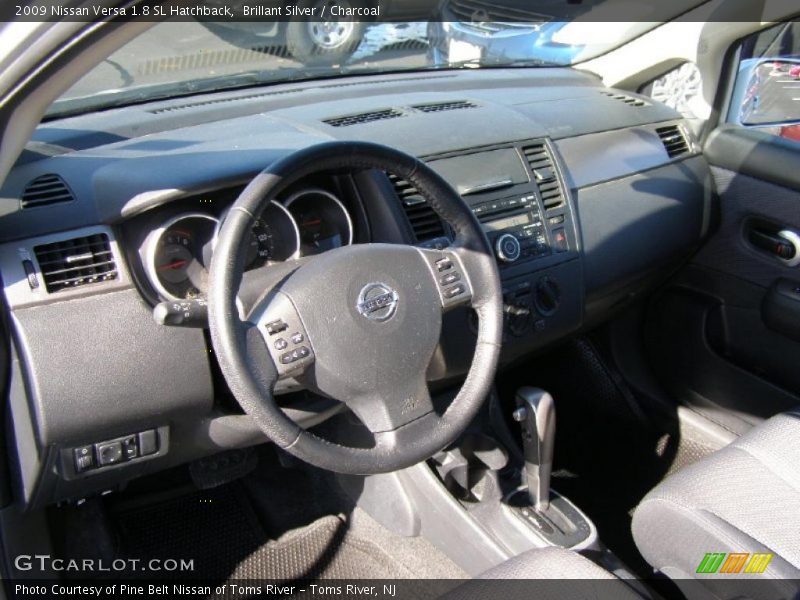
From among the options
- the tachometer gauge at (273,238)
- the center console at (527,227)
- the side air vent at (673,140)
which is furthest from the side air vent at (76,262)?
the side air vent at (673,140)

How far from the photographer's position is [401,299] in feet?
5.57

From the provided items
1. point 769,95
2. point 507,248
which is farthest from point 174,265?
point 769,95

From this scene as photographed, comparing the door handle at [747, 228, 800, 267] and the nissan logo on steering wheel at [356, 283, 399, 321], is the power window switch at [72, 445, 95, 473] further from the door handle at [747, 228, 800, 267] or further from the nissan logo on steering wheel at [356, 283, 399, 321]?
the door handle at [747, 228, 800, 267]

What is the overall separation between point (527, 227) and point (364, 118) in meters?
0.56

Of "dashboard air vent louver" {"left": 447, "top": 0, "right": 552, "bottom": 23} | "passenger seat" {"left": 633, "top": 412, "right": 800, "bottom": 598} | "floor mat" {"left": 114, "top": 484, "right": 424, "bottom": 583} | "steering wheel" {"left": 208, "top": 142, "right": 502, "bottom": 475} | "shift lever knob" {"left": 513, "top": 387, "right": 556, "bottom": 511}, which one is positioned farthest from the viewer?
"dashboard air vent louver" {"left": 447, "top": 0, "right": 552, "bottom": 23}

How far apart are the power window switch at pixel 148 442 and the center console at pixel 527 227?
1.00 m

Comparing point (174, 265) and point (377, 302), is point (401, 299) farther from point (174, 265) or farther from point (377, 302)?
point (174, 265)

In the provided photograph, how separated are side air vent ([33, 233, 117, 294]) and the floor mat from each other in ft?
3.85

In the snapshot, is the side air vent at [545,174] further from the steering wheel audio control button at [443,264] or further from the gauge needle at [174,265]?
the gauge needle at [174,265]

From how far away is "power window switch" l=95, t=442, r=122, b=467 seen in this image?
1826mm

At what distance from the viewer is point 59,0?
1.15 m

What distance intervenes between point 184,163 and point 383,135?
2.08 ft

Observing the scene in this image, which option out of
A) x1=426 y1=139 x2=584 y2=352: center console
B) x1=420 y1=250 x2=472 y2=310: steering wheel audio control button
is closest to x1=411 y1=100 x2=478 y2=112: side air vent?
x1=426 y1=139 x2=584 y2=352: center console

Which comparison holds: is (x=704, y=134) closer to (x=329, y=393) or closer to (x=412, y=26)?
(x=412, y=26)
